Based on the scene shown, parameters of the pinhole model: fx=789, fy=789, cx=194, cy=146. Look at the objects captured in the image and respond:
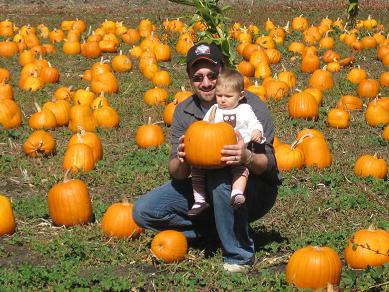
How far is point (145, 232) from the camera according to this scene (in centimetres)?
618

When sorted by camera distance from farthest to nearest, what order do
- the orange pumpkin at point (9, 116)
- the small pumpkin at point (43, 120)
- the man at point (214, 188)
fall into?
the orange pumpkin at point (9, 116) < the small pumpkin at point (43, 120) < the man at point (214, 188)

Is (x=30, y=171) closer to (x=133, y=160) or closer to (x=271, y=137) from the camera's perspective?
(x=133, y=160)

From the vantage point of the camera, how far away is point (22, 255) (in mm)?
5836

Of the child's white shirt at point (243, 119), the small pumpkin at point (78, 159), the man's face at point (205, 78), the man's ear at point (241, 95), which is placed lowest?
the small pumpkin at point (78, 159)

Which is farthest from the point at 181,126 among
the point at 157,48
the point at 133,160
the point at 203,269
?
the point at 157,48

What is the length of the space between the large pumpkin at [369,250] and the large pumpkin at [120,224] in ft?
5.42

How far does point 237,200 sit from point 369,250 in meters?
1.06

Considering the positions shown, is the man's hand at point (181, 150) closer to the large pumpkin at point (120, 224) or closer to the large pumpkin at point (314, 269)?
the large pumpkin at point (120, 224)

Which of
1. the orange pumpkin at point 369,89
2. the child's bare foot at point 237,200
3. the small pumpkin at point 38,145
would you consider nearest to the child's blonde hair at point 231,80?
the child's bare foot at point 237,200

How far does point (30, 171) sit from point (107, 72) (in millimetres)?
4220

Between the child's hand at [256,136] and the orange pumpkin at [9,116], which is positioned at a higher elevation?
the child's hand at [256,136]

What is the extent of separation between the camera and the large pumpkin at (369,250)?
5400mm

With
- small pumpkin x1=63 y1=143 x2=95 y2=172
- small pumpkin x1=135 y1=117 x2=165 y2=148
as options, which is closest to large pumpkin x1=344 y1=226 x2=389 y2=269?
small pumpkin x1=63 y1=143 x2=95 y2=172

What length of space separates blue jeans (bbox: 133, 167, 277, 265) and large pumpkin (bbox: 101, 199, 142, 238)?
215mm
